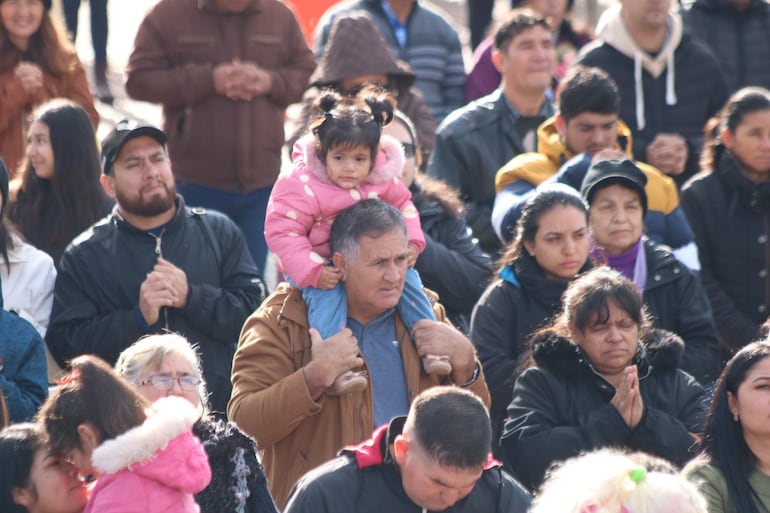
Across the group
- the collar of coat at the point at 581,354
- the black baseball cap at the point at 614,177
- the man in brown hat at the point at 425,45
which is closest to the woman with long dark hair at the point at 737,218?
the black baseball cap at the point at 614,177

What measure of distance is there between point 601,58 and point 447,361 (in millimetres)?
3940

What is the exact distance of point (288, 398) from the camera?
18.5ft

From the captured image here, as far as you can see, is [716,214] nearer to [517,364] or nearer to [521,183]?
[521,183]

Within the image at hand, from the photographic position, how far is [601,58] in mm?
9258

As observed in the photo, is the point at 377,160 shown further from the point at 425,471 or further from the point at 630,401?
the point at 425,471

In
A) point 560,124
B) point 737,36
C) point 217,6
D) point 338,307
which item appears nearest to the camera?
point 338,307

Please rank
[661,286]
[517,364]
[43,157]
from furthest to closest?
1. [43,157]
2. [661,286]
3. [517,364]

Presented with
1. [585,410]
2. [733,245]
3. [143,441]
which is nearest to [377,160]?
[585,410]

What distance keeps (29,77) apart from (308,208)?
10.6 ft

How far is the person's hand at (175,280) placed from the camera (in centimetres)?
655

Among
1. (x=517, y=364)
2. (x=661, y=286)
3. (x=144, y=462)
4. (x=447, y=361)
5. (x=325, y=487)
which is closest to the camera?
(x=144, y=462)

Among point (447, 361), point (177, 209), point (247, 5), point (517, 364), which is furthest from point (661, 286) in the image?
point (247, 5)

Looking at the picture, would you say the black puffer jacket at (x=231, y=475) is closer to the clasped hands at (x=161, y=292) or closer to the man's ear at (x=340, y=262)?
the man's ear at (x=340, y=262)

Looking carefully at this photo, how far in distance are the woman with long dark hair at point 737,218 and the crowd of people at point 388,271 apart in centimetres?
1
